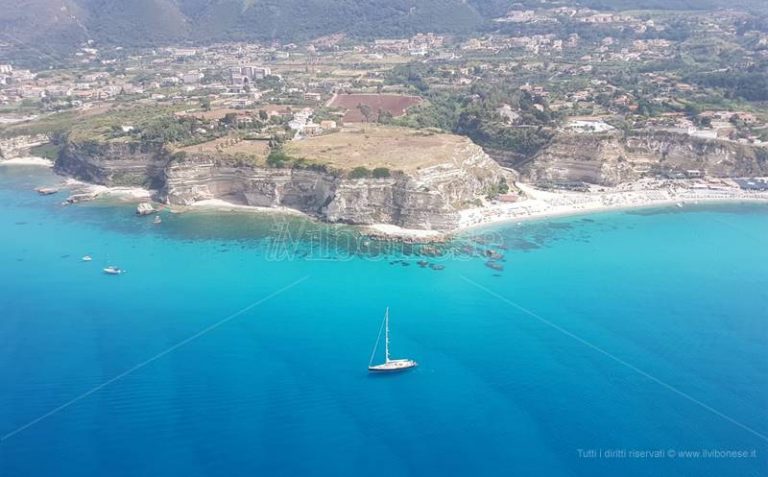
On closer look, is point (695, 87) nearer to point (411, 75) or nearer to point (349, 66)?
point (411, 75)

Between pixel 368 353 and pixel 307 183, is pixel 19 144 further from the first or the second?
pixel 368 353

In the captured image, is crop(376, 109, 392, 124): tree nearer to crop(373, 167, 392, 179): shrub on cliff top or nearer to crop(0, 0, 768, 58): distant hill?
crop(373, 167, 392, 179): shrub on cliff top

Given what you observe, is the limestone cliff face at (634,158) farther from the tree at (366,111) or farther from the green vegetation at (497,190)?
the tree at (366,111)

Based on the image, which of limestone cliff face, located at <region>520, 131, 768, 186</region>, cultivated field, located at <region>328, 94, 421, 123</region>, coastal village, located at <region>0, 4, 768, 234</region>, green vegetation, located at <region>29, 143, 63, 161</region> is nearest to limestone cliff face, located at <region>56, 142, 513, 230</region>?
coastal village, located at <region>0, 4, 768, 234</region>

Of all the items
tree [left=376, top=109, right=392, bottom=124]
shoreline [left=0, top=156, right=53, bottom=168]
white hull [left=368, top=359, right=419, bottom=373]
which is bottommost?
white hull [left=368, top=359, right=419, bottom=373]

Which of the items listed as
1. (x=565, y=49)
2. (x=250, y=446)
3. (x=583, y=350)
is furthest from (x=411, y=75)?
(x=250, y=446)

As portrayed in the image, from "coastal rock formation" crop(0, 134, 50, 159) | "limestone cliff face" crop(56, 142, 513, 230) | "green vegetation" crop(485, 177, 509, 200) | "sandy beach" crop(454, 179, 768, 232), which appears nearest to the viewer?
"limestone cliff face" crop(56, 142, 513, 230)
